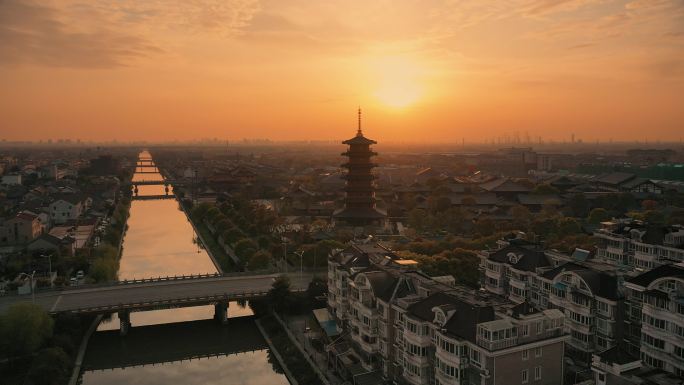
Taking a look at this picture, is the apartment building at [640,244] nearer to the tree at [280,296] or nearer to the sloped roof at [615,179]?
the tree at [280,296]

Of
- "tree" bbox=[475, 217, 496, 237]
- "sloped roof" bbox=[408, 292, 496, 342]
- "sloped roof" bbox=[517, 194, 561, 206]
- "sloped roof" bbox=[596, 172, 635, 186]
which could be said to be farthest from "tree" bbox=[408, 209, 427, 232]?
"sloped roof" bbox=[596, 172, 635, 186]

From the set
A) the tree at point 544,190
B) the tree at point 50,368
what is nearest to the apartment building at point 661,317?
the tree at point 50,368

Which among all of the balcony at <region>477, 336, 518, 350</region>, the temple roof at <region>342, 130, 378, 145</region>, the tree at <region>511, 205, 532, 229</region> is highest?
the temple roof at <region>342, 130, 378, 145</region>

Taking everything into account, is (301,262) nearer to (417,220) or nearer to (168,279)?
(168,279)

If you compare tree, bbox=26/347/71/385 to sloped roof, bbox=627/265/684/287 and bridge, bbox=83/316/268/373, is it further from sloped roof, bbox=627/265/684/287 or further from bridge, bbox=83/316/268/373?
sloped roof, bbox=627/265/684/287

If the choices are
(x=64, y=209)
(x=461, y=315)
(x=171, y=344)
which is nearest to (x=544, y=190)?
(x=171, y=344)

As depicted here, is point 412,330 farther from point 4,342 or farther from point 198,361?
point 4,342
